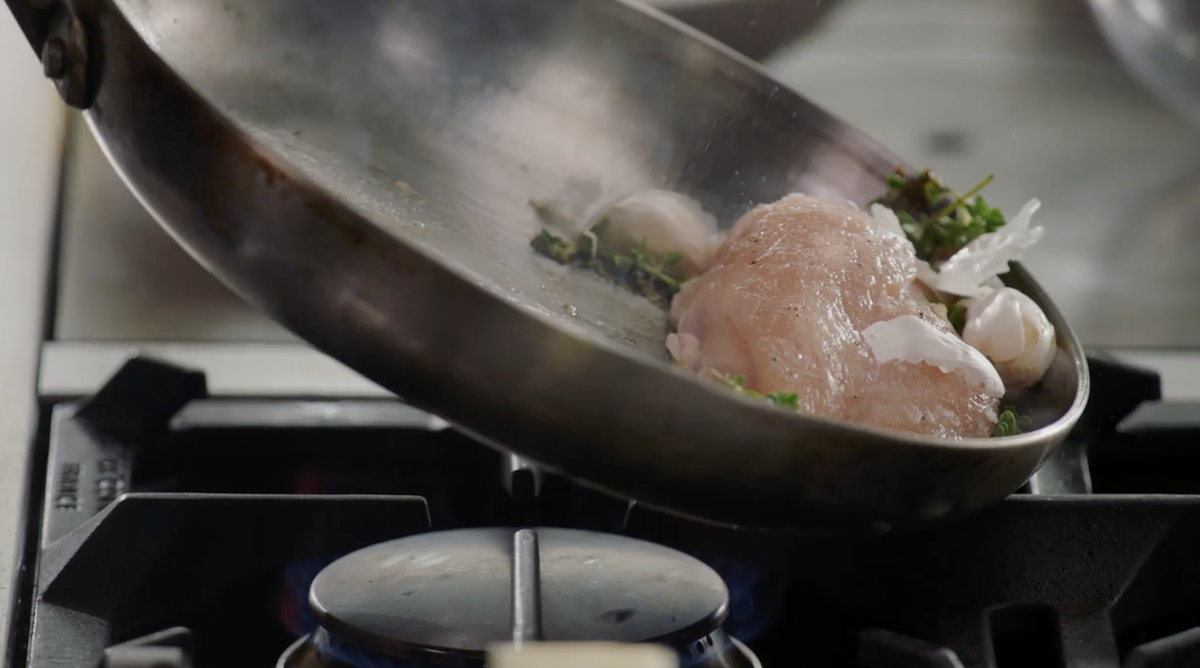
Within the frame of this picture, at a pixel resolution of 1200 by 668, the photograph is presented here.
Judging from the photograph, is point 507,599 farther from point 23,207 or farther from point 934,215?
point 23,207

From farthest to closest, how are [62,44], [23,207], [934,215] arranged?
1. [23,207]
2. [934,215]
3. [62,44]

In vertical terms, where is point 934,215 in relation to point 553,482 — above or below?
above

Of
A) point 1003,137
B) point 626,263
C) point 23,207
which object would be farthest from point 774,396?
point 23,207

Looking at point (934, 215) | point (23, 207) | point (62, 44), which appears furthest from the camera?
point (23, 207)

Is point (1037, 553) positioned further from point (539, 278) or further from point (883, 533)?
point (539, 278)

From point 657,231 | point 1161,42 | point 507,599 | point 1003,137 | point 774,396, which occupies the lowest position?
point 507,599

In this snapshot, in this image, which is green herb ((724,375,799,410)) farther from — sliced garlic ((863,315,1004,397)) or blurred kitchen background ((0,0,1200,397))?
blurred kitchen background ((0,0,1200,397))

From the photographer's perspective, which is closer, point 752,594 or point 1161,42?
point 752,594
